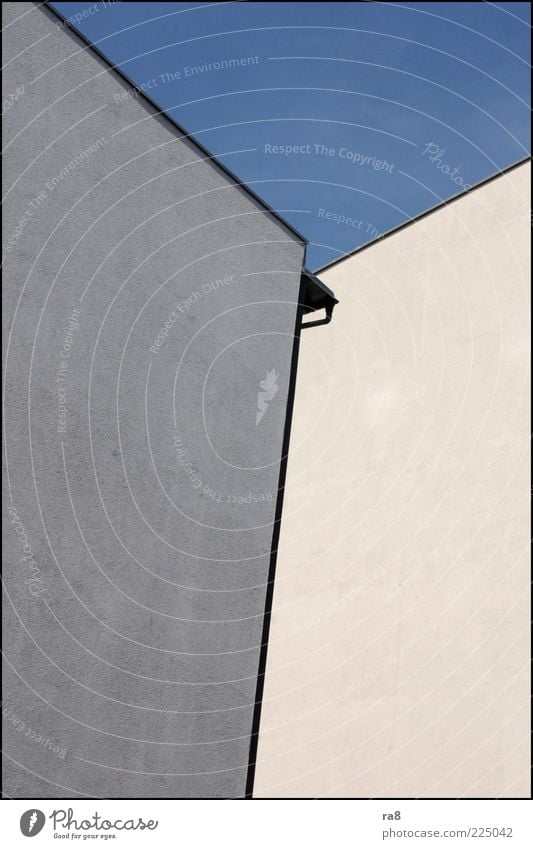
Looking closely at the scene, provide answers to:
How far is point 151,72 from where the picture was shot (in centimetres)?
762

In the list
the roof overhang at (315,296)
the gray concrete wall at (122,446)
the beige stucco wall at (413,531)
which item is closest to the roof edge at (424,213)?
the beige stucco wall at (413,531)

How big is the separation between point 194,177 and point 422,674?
Answer: 6.48 m

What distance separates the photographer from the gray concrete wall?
6484 mm

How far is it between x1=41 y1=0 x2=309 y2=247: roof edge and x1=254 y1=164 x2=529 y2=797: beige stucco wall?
379 centimetres

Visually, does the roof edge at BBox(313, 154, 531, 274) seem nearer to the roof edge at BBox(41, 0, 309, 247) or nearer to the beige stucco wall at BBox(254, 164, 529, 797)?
the beige stucco wall at BBox(254, 164, 529, 797)

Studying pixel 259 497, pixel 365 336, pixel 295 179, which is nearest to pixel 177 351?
pixel 259 497

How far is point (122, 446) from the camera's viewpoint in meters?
7.41

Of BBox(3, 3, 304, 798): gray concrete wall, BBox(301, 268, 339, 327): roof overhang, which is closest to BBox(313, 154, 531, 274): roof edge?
BBox(301, 268, 339, 327): roof overhang

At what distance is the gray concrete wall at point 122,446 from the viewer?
6.48m

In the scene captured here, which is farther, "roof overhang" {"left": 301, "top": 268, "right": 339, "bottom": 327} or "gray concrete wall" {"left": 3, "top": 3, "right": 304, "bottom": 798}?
"roof overhang" {"left": 301, "top": 268, "right": 339, "bottom": 327}

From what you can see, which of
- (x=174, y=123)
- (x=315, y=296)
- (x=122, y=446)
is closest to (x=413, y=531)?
(x=315, y=296)

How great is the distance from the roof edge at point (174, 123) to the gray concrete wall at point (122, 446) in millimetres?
77

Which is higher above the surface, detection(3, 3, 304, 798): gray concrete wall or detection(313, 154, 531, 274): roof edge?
detection(313, 154, 531, 274): roof edge

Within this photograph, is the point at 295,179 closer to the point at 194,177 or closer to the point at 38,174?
the point at 194,177
